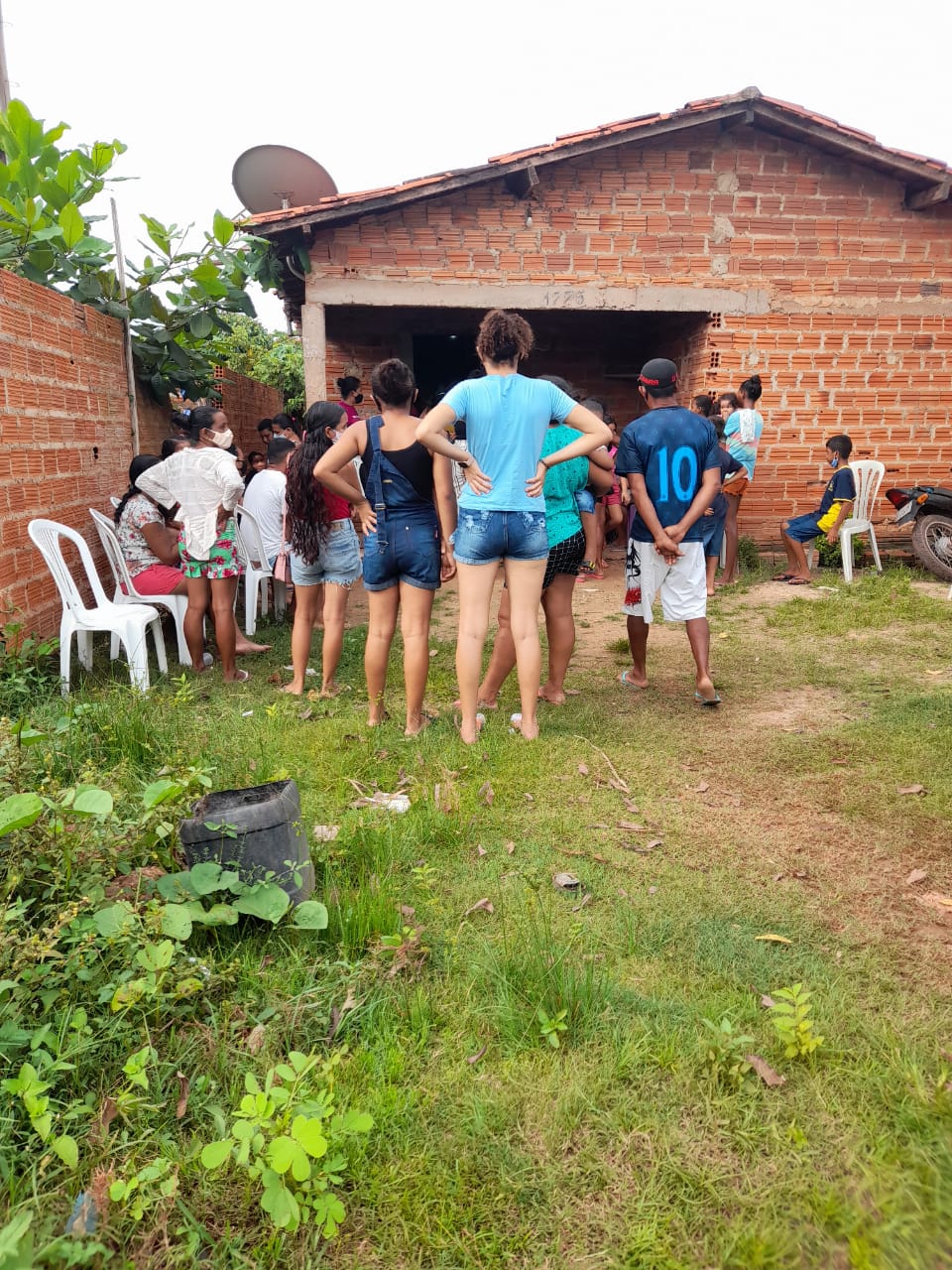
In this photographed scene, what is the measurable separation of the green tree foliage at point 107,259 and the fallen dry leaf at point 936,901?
326 inches

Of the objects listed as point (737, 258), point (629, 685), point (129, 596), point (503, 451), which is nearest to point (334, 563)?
point (503, 451)

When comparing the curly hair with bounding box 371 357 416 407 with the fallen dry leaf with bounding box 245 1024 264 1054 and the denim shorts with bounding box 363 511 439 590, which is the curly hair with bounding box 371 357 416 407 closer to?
the denim shorts with bounding box 363 511 439 590

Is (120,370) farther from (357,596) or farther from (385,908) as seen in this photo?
(385,908)

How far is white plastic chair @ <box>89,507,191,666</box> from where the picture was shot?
20.5ft

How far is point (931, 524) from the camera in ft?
30.0

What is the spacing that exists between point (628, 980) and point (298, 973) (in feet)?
3.28

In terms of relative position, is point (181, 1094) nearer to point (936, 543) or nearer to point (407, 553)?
point (407, 553)

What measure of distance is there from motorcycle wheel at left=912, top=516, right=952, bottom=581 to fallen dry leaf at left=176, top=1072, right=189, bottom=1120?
9.10m

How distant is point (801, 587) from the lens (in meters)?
8.96

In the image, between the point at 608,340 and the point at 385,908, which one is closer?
the point at 385,908

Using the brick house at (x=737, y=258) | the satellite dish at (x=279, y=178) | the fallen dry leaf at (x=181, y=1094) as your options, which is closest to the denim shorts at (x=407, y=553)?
the fallen dry leaf at (x=181, y=1094)

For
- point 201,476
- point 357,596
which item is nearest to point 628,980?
point 201,476

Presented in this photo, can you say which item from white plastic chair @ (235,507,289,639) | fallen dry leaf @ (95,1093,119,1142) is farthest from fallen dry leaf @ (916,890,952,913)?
white plastic chair @ (235,507,289,639)

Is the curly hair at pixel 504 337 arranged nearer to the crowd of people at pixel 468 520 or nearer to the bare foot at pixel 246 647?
the crowd of people at pixel 468 520
